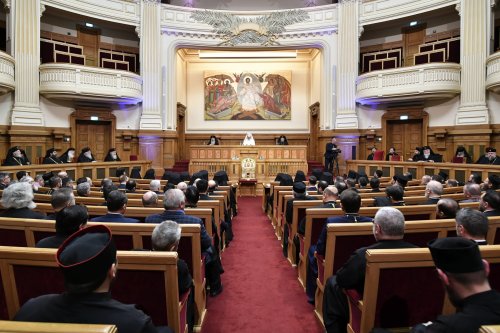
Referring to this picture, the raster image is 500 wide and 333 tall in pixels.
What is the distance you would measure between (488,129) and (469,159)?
133 centimetres

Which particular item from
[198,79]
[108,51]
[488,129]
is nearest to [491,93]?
[488,129]

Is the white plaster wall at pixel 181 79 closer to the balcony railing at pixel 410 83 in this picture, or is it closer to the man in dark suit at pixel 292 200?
the balcony railing at pixel 410 83

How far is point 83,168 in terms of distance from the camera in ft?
34.9

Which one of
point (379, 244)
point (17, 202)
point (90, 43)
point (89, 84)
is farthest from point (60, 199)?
point (90, 43)

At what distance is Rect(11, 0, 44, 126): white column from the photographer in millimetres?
11961

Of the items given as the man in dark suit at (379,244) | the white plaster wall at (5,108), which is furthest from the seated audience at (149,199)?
the white plaster wall at (5,108)

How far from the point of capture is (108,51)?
1577 centimetres

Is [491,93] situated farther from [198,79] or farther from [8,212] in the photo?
[8,212]

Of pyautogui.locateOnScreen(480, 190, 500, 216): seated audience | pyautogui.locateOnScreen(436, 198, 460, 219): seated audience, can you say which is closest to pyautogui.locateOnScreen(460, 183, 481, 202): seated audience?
pyautogui.locateOnScreen(480, 190, 500, 216): seated audience

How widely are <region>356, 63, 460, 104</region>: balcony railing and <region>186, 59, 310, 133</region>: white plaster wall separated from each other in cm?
411

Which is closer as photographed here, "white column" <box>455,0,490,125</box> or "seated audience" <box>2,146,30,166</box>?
"seated audience" <box>2,146,30,166</box>

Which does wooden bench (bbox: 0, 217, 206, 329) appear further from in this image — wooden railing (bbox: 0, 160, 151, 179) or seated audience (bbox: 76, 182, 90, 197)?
wooden railing (bbox: 0, 160, 151, 179)

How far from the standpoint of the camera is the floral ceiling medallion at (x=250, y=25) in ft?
50.0

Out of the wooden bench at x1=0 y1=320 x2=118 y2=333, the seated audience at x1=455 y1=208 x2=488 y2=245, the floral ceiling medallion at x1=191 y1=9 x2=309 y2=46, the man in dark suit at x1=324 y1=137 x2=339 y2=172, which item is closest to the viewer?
the wooden bench at x1=0 y1=320 x2=118 y2=333
